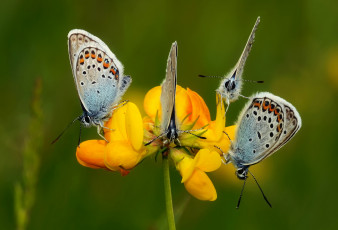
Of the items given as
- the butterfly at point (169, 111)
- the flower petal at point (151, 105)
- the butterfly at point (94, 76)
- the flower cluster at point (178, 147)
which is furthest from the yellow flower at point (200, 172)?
the butterfly at point (94, 76)

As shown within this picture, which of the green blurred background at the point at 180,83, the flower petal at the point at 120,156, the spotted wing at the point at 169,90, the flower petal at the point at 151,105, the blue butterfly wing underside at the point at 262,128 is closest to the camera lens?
Answer: the spotted wing at the point at 169,90

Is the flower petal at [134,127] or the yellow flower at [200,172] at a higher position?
the flower petal at [134,127]

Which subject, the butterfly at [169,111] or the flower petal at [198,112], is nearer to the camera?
the butterfly at [169,111]

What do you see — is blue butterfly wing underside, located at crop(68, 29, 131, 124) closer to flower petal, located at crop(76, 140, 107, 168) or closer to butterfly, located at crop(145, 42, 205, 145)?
flower petal, located at crop(76, 140, 107, 168)

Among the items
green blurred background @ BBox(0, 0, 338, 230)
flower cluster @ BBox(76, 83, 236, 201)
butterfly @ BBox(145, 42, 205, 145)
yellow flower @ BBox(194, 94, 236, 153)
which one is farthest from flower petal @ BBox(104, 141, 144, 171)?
green blurred background @ BBox(0, 0, 338, 230)

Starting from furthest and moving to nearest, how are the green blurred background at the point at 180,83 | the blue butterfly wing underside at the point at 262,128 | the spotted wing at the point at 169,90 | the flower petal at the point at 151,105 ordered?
the green blurred background at the point at 180,83 → the flower petal at the point at 151,105 → the blue butterfly wing underside at the point at 262,128 → the spotted wing at the point at 169,90

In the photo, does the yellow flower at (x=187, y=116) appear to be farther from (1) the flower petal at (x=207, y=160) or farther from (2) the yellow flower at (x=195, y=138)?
(1) the flower petal at (x=207, y=160)
